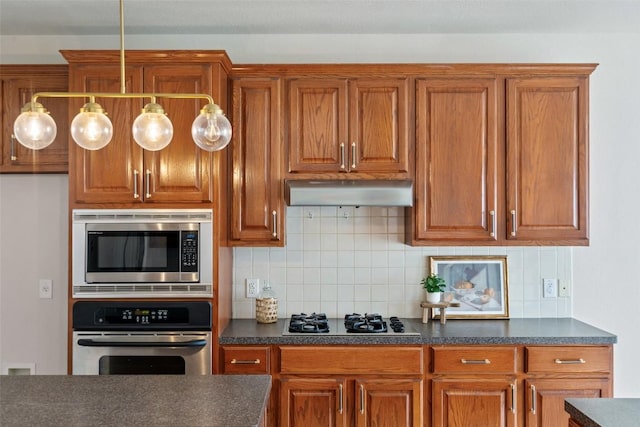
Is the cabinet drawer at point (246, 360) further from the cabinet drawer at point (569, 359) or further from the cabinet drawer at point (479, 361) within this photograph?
the cabinet drawer at point (569, 359)

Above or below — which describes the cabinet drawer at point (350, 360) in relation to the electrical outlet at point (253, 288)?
below

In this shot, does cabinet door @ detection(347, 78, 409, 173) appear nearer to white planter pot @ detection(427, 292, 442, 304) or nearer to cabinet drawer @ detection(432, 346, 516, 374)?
white planter pot @ detection(427, 292, 442, 304)

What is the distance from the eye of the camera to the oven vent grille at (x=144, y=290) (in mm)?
2844

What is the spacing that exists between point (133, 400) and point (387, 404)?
4.88 feet

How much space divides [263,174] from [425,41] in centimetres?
136

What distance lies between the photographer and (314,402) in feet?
9.27

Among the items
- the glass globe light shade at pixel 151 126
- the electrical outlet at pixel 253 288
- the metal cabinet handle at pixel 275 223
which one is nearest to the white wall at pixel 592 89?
the metal cabinet handle at pixel 275 223

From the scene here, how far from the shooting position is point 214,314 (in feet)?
9.39

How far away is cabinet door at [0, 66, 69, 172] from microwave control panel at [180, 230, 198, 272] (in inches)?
39.2

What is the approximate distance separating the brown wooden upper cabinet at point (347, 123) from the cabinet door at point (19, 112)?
1.37 meters

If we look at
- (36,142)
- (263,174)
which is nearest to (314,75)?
(263,174)

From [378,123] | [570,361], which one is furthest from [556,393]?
[378,123]

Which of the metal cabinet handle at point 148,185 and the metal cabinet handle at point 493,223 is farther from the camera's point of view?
the metal cabinet handle at point 493,223

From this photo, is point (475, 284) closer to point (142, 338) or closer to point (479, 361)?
point (479, 361)
